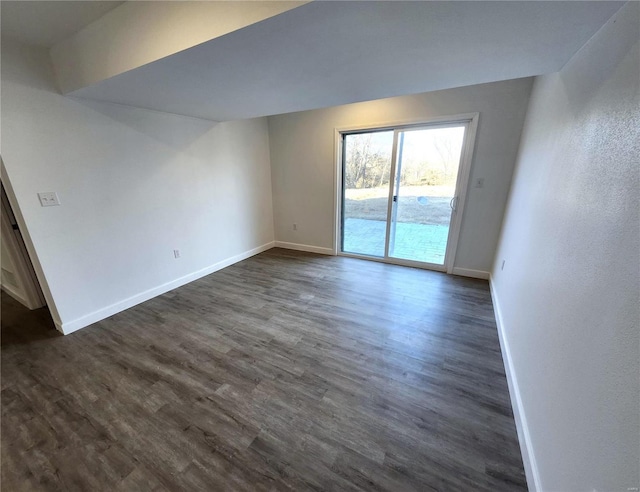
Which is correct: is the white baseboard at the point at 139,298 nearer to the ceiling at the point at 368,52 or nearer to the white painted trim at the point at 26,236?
the white painted trim at the point at 26,236

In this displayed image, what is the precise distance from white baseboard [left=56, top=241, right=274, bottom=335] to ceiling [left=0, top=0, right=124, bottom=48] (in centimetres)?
227

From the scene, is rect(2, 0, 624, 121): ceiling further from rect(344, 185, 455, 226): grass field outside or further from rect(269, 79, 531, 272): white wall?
rect(344, 185, 455, 226): grass field outside

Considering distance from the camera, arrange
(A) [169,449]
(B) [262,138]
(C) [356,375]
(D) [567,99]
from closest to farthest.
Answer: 1. (A) [169,449]
2. (D) [567,99]
3. (C) [356,375]
4. (B) [262,138]

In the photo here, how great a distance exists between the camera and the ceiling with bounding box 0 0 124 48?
145cm

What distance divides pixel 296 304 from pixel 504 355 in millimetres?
1882

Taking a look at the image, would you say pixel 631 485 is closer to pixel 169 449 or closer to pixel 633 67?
pixel 633 67

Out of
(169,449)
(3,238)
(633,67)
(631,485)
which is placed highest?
(633,67)

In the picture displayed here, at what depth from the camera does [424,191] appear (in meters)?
3.40

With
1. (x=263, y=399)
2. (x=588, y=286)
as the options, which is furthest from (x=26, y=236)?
(x=588, y=286)

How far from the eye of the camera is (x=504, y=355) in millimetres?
1874

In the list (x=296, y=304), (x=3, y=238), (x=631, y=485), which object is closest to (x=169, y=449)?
(x=296, y=304)

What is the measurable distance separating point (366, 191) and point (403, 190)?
57cm

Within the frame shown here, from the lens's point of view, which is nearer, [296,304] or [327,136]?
[296,304]

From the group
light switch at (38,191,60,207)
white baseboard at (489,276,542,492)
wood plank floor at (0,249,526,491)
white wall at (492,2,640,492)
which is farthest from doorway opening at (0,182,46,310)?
white baseboard at (489,276,542,492)
